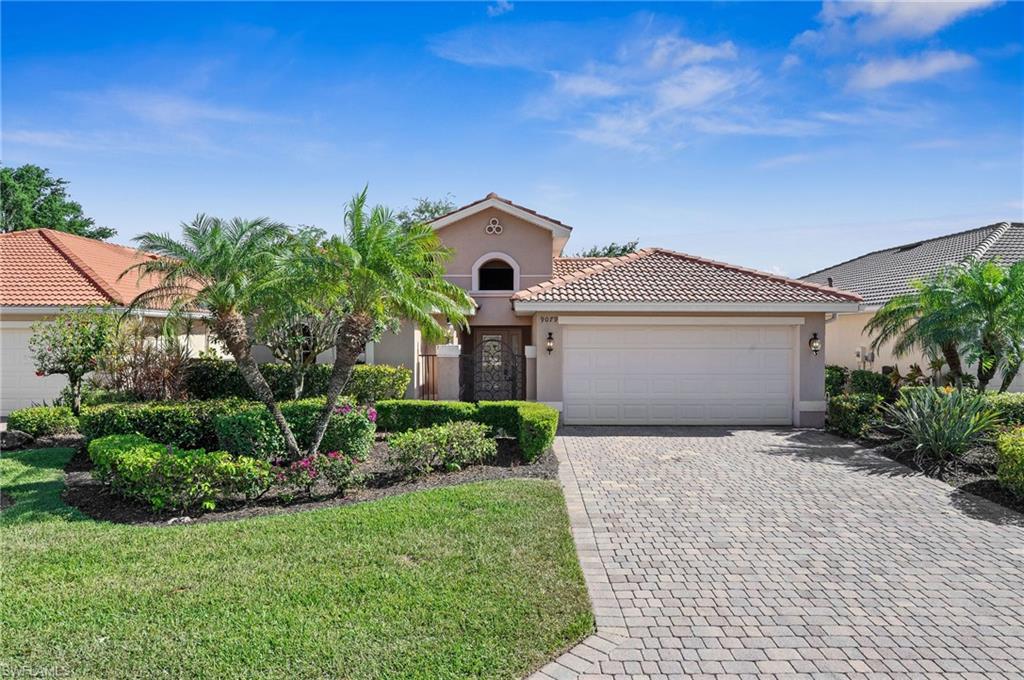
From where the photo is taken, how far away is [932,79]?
42.1 feet

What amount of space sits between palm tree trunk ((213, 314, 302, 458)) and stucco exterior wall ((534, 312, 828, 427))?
700cm

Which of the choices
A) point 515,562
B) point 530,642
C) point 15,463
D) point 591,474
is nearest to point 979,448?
point 591,474

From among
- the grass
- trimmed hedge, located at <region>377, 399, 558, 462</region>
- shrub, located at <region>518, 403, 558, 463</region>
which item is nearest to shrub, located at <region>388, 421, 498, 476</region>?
shrub, located at <region>518, 403, 558, 463</region>

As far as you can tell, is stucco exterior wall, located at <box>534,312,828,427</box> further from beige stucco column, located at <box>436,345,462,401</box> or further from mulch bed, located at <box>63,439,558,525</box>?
mulch bed, located at <box>63,439,558,525</box>

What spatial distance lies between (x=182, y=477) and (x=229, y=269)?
3.58m

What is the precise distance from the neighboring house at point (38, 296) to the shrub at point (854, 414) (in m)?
16.9

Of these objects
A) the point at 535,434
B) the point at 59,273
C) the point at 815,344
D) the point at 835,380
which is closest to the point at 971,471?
the point at 815,344

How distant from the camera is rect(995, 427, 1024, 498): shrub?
8555 millimetres

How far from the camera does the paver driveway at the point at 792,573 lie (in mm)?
4559

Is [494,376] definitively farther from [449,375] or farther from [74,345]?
[74,345]

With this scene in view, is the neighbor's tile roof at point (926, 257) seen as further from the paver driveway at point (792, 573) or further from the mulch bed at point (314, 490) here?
the mulch bed at point (314, 490)

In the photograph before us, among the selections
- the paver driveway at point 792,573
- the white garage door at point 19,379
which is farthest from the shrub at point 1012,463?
the white garage door at point 19,379

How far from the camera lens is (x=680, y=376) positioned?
15164 millimetres

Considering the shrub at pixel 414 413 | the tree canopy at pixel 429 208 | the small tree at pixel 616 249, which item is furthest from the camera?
the small tree at pixel 616 249
